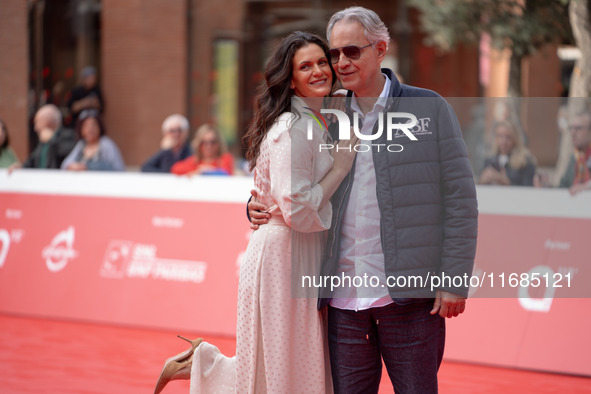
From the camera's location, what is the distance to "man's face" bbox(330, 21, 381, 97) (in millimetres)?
3211

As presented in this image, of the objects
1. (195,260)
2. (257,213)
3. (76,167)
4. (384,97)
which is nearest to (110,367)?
(195,260)

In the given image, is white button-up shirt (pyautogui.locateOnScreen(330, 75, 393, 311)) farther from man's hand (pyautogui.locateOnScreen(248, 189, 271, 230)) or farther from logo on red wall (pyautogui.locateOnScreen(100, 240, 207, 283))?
logo on red wall (pyautogui.locateOnScreen(100, 240, 207, 283))

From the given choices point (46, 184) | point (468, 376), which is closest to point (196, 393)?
point (468, 376)

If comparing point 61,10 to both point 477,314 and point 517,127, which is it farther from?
point 477,314

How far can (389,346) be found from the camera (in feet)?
10.8

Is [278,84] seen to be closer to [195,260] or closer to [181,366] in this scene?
[181,366]

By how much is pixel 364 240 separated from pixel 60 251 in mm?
4975

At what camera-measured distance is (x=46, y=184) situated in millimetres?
7820

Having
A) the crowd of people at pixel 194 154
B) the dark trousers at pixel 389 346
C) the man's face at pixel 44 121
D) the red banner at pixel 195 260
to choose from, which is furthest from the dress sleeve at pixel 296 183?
the man's face at pixel 44 121

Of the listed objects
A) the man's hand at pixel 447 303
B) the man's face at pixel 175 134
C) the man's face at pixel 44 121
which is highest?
the man's face at pixel 44 121

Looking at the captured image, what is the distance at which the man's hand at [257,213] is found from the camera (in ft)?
11.6

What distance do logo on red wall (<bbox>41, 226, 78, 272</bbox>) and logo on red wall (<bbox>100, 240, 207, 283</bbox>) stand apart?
401 mm

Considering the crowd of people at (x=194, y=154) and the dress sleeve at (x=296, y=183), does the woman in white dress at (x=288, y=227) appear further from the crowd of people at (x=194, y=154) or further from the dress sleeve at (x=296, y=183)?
the crowd of people at (x=194, y=154)

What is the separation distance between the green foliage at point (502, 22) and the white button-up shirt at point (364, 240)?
32.3 ft
